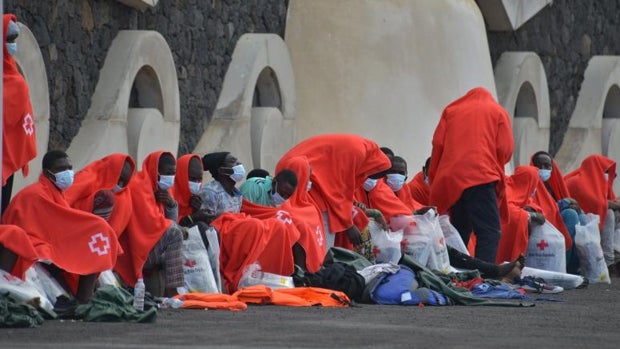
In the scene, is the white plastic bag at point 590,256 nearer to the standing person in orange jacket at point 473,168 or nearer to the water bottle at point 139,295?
the standing person in orange jacket at point 473,168

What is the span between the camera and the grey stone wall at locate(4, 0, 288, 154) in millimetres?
12031

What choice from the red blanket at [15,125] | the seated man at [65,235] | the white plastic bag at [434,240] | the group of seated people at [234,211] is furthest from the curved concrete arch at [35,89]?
the white plastic bag at [434,240]

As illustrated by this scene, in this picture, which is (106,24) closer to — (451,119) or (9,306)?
(451,119)

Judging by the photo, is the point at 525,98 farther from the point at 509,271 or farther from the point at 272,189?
the point at 272,189

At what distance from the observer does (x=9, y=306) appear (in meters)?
8.38

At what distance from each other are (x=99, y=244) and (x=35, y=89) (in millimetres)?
2414

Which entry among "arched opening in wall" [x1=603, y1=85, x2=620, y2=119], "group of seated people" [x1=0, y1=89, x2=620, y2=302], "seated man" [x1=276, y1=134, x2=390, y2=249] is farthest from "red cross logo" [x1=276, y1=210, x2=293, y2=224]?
"arched opening in wall" [x1=603, y1=85, x2=620, y2=119]

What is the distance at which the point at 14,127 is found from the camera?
988 cm

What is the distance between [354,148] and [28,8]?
93.5 inches

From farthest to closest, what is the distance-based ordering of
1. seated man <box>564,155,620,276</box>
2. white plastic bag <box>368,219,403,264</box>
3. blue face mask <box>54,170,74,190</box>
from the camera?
seated man <box>564,155,620,276</box>
white plastic bag <box>368,219,403,264</box>
blue face mask <box>54,170,74,190</box>

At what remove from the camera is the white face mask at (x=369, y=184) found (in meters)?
12.5

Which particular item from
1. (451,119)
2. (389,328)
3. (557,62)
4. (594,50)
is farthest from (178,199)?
(594,50)

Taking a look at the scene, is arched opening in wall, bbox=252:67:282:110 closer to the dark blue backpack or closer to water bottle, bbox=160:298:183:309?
the dark blue backpack

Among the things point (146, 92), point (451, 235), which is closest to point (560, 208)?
point (451, 235)
